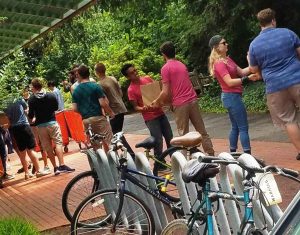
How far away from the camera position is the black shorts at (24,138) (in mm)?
10242

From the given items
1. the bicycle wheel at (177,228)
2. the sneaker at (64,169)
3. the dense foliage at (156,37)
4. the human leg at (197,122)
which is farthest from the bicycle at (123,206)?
the sneaker at (64,169)

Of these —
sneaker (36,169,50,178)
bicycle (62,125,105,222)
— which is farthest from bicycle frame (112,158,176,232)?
sneaker (36,169,50,178)

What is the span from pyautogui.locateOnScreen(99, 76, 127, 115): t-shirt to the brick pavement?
166 centimetres

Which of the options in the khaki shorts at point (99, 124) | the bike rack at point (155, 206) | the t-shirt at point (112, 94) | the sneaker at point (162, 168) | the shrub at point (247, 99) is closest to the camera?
the bike rack at point (155, 206)

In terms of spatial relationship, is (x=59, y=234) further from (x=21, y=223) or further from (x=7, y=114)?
(x=7, y=114)

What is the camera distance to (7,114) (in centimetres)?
1002

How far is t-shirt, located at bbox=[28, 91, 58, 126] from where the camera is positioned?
384 inches

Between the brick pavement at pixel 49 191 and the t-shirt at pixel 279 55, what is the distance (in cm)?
120

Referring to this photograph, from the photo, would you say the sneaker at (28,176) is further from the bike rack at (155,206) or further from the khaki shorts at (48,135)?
the bike rack at (155,206)

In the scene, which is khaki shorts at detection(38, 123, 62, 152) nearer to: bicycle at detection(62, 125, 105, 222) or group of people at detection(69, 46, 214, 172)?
group of people at detection(69, 46, 214, 172)

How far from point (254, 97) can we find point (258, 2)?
2793mm

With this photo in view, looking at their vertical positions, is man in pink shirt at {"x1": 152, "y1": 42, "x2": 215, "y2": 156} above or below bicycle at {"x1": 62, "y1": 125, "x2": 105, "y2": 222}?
above

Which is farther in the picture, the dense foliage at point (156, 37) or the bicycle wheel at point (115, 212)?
the dense foliage at point (156, 37)

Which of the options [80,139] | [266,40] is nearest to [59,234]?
[266,40]
